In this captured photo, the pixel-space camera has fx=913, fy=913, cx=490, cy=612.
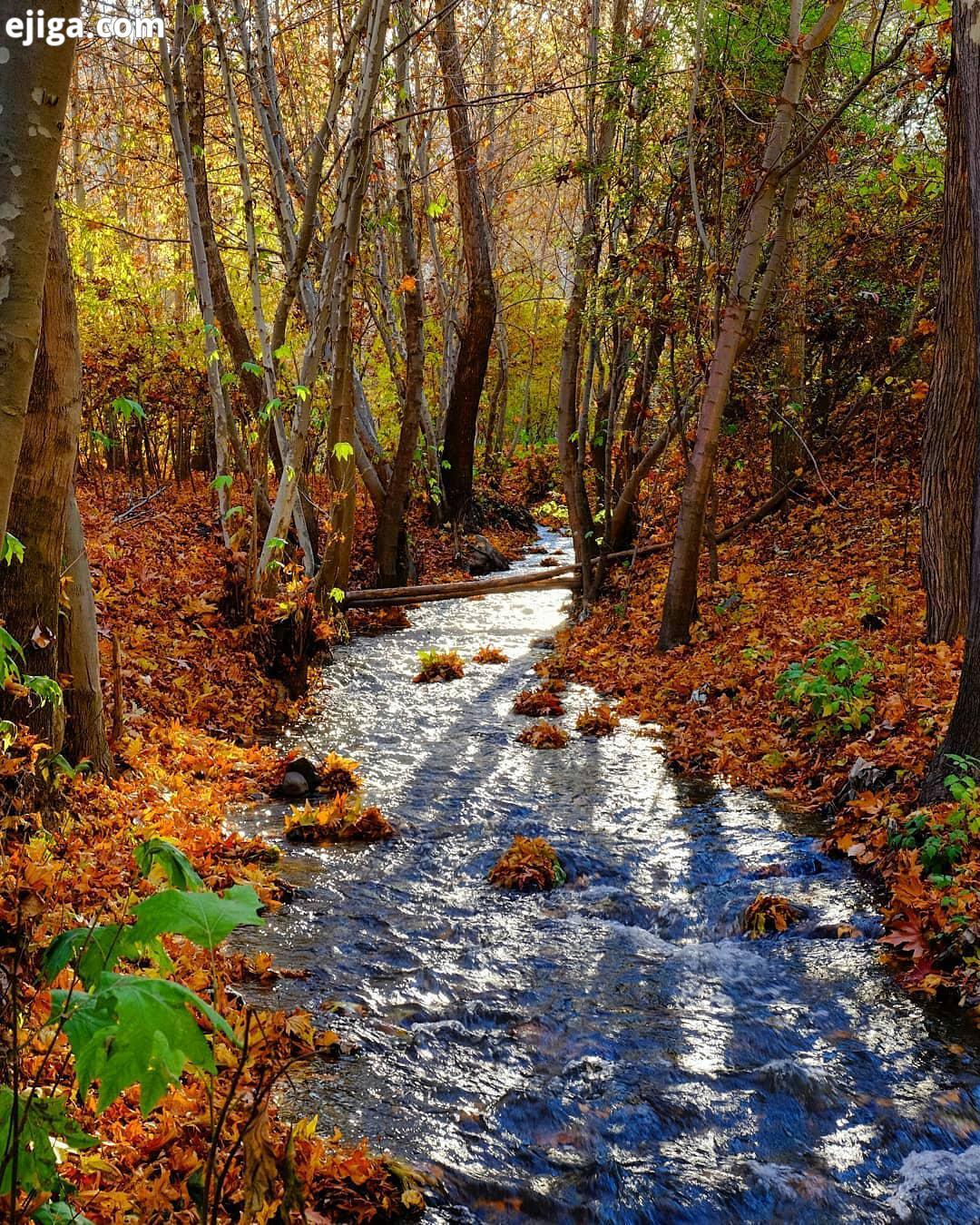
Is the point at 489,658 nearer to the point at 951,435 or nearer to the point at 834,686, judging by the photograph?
the point at 834,686

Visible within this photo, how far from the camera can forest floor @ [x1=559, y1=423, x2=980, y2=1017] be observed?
4801mm

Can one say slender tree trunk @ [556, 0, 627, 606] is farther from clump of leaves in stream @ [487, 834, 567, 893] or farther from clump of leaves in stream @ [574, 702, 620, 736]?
clump of leaves in stream @ [487, 834, 567, 893]

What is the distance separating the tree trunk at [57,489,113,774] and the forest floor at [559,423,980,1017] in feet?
14.8

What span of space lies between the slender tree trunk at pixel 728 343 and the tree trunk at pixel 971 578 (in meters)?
3.49

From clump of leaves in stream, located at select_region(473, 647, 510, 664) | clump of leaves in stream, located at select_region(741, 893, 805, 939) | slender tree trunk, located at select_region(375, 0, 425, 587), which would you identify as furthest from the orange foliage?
slender tree trunk, located at select_region(375, 0, 425, 587)

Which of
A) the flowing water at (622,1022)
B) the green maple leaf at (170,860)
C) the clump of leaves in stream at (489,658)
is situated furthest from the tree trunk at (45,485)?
the clump of leaves in stream at (489,658)

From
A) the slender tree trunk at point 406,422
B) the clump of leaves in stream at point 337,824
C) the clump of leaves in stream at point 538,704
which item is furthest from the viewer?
the slender tree trunk at point 406,422

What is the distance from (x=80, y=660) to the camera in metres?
5.39

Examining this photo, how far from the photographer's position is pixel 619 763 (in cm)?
782

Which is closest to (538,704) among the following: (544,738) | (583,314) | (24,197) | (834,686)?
(544,738)

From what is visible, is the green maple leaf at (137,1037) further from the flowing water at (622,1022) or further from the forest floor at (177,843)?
the flowing water at (622,1022)

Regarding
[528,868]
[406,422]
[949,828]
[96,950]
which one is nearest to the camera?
[96,950]

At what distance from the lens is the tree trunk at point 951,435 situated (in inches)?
285

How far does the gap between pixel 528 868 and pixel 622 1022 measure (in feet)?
4.94
